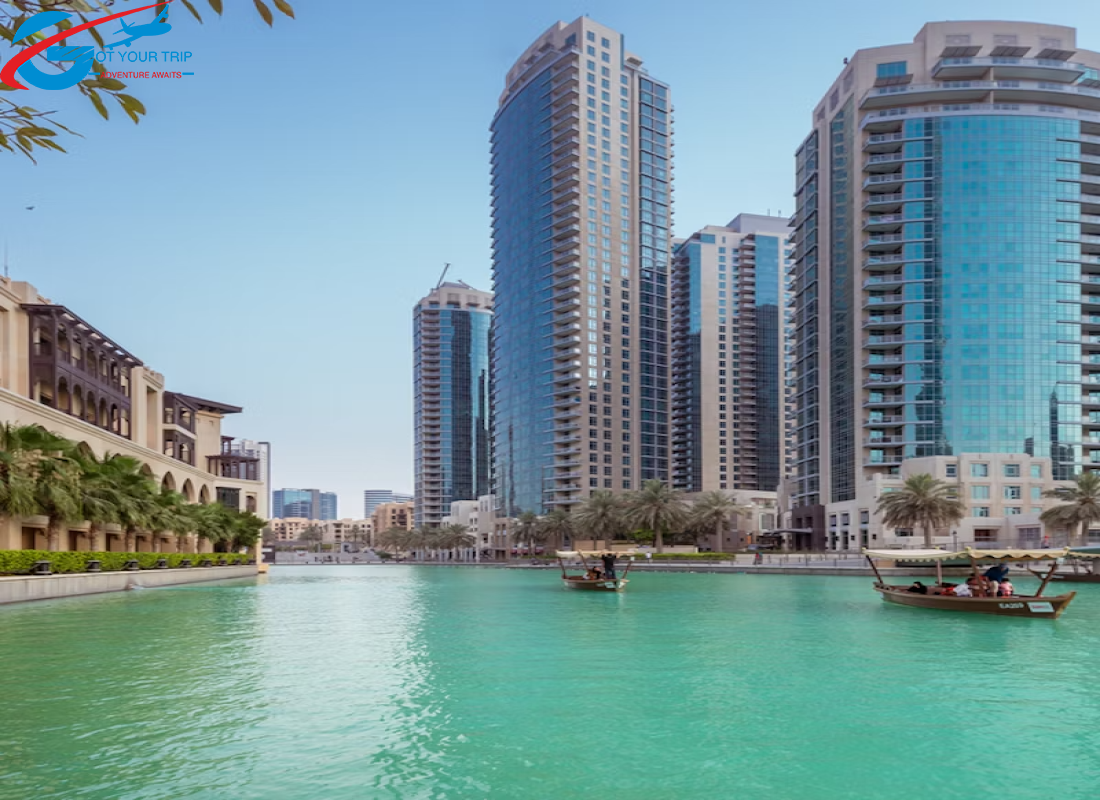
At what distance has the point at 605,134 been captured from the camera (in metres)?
170

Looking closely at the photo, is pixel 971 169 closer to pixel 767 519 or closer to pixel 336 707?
pixel 767 519

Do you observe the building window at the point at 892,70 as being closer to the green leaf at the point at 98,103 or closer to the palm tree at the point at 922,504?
the palm tree at the point at 922,504

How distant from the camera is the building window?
118 meters

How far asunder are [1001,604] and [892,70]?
333ft

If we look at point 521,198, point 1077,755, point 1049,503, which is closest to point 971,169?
point 1049,503

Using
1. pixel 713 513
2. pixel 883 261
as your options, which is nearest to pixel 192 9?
pixel 713 513

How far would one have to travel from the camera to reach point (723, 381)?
638 feet

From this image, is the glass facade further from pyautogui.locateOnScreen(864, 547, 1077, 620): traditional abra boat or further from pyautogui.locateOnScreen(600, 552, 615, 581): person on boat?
pyautogui.locateOnScreen(864, 547, 1077, 620): traditional abra boat

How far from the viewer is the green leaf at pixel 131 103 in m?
4.81

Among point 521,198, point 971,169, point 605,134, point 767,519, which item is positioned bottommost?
point 767,519

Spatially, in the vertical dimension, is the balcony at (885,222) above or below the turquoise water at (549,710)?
above

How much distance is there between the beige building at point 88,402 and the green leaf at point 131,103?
44.9 meters

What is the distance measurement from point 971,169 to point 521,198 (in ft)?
283

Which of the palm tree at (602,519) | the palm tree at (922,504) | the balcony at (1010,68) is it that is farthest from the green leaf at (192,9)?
the balcony at (1010,68)
